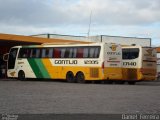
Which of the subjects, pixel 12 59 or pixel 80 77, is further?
pixel 12 59

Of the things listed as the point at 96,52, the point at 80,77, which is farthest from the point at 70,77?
the point at 96,52

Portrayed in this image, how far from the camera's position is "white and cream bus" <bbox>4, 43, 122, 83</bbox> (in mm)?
31141

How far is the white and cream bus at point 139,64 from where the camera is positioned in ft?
107

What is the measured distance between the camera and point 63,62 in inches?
1304

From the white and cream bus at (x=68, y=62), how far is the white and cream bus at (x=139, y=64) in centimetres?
147

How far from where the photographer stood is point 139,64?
32.5 meters

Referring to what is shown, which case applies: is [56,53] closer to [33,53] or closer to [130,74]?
[33,53]

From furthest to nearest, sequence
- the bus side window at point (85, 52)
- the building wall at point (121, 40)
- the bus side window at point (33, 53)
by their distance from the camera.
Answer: the building wall at point (121, 40) < the bus side window at point (33, 53) < the bus side window at point (85, 52)

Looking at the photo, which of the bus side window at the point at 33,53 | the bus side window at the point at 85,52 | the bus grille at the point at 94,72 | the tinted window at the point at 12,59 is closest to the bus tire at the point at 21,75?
the tinted window at the point at 12,59

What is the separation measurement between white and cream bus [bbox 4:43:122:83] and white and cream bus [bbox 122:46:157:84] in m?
1.47

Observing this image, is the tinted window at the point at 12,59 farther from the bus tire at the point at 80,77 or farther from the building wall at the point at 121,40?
the building wall at the point at 121,40

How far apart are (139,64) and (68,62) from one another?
4.75 m

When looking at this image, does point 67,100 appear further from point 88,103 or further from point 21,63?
point 21,63

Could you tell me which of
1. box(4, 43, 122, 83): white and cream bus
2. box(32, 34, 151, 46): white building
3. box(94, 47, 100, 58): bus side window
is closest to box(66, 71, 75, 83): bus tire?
box(4, 43, 122, 83): white and cream bus
